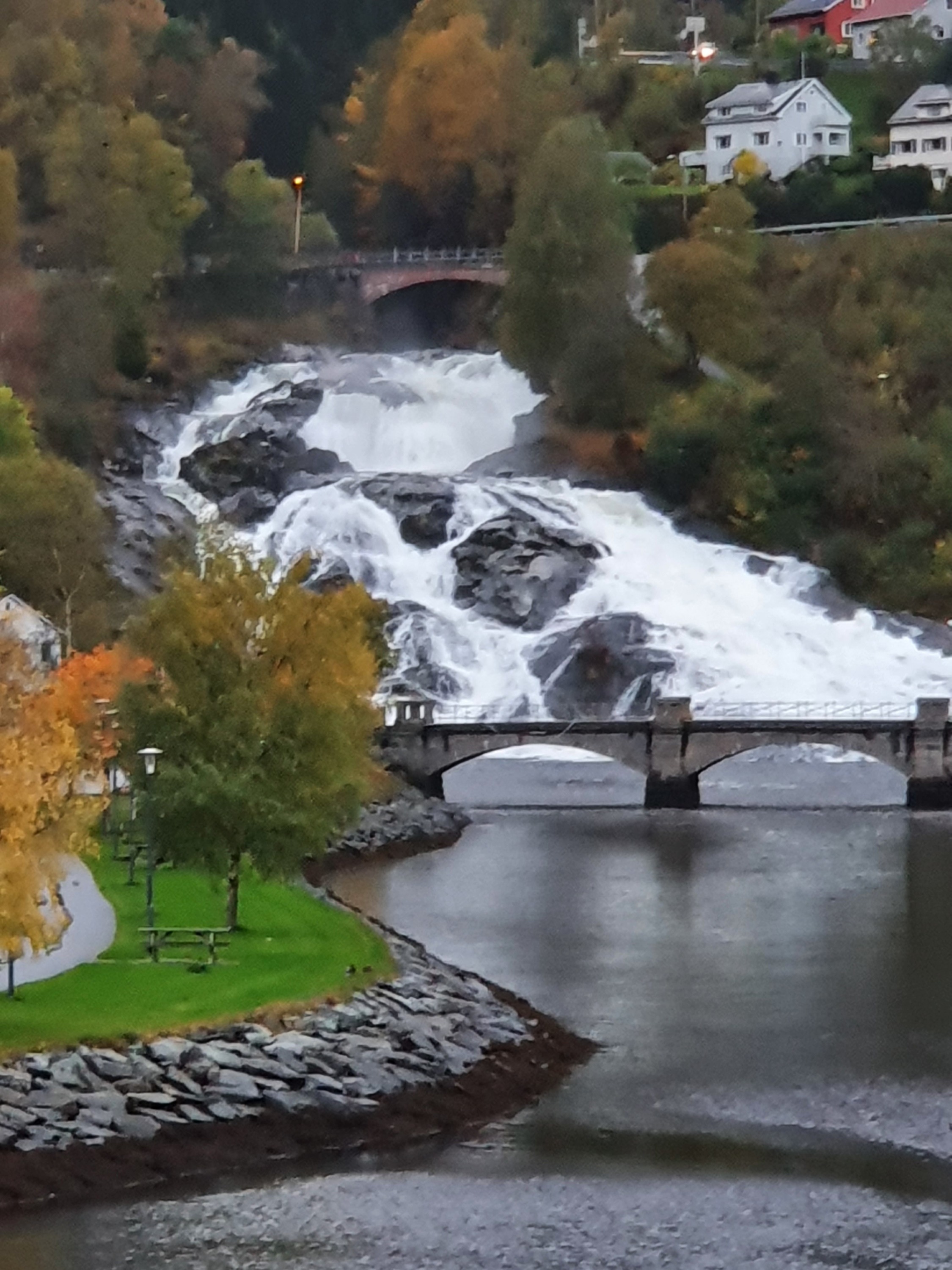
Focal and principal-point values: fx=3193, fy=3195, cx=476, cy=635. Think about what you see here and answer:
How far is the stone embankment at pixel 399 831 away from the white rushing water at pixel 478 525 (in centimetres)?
1435

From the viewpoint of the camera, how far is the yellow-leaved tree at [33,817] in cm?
4709

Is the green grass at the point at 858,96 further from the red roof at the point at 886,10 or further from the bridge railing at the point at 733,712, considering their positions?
the bridge railing at the point at 733,712

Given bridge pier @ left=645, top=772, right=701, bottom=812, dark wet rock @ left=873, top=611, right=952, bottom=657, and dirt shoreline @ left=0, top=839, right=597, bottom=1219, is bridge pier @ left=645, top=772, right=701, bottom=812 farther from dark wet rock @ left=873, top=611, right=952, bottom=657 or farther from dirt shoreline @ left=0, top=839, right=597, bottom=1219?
dirt shoreline @ left=0, top=839, right=597, bottom=1219

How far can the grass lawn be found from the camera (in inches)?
1933

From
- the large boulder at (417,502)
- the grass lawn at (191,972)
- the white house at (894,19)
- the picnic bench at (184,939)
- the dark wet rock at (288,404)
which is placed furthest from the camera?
the white house at (894,19)

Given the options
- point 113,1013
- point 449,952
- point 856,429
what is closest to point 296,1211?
point 113,1013

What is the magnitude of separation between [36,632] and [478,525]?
97.0ft

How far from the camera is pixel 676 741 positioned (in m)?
92.1

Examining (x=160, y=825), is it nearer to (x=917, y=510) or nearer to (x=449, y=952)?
(x=449, y=952)

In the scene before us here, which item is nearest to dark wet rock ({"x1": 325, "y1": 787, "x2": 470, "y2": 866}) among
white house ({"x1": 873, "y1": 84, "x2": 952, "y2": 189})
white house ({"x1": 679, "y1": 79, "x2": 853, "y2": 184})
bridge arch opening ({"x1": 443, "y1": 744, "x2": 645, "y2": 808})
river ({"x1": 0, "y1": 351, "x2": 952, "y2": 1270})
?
river ({"x1": 0, "y1": 351, "x2": 952, "y2": 1270})

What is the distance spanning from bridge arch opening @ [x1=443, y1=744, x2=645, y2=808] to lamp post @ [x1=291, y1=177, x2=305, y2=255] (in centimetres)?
4811

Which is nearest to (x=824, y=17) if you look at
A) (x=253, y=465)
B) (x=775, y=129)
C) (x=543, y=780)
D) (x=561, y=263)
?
(x=775, y=129)

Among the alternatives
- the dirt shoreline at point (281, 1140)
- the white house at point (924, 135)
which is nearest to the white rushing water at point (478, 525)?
the white house at point (924, 135)

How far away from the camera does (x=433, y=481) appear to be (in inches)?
4626
